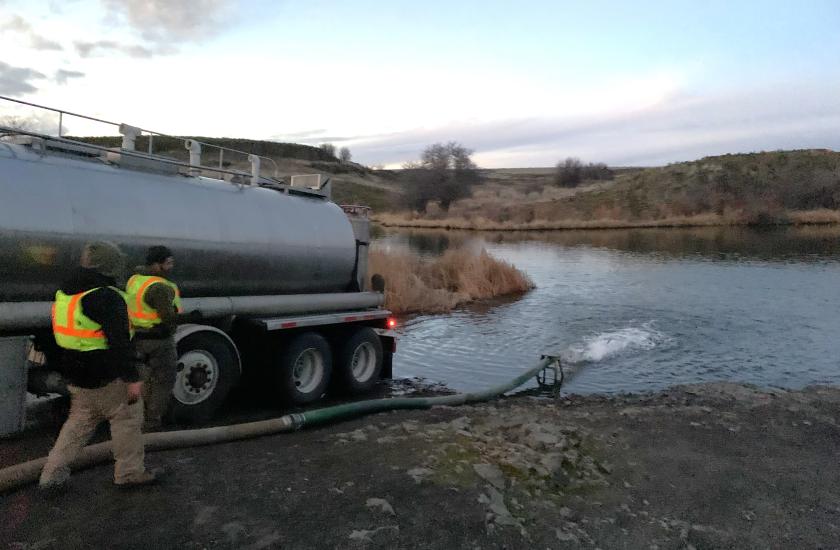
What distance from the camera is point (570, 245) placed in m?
47.9

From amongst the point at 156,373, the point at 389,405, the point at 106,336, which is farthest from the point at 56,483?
the point at 389,405

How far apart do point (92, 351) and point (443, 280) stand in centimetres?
2061

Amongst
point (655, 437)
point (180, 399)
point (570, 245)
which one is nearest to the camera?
point (180, 399)

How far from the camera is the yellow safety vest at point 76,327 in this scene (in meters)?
4.61

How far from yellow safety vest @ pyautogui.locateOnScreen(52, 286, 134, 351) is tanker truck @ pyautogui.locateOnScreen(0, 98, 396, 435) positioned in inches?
63.3

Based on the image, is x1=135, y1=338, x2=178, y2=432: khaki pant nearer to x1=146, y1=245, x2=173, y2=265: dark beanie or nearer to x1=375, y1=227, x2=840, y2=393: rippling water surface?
x1=146, y1=245, x2=173, y2=265: dark beanie

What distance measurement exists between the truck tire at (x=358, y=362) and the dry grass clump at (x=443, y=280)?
10077 millimetres

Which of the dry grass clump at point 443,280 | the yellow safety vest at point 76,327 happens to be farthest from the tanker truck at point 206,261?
the dry grass clump at point 443,280

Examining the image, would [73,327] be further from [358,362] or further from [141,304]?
[358,362]

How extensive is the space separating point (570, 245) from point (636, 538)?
44125 millimetres

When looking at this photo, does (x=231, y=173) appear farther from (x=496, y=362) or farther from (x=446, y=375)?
(x=496, y=362)

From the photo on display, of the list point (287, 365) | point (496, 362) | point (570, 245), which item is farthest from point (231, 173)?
point (570, 245)

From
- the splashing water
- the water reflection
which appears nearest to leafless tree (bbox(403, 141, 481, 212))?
the water reflection

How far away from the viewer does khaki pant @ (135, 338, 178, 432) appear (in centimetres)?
630
